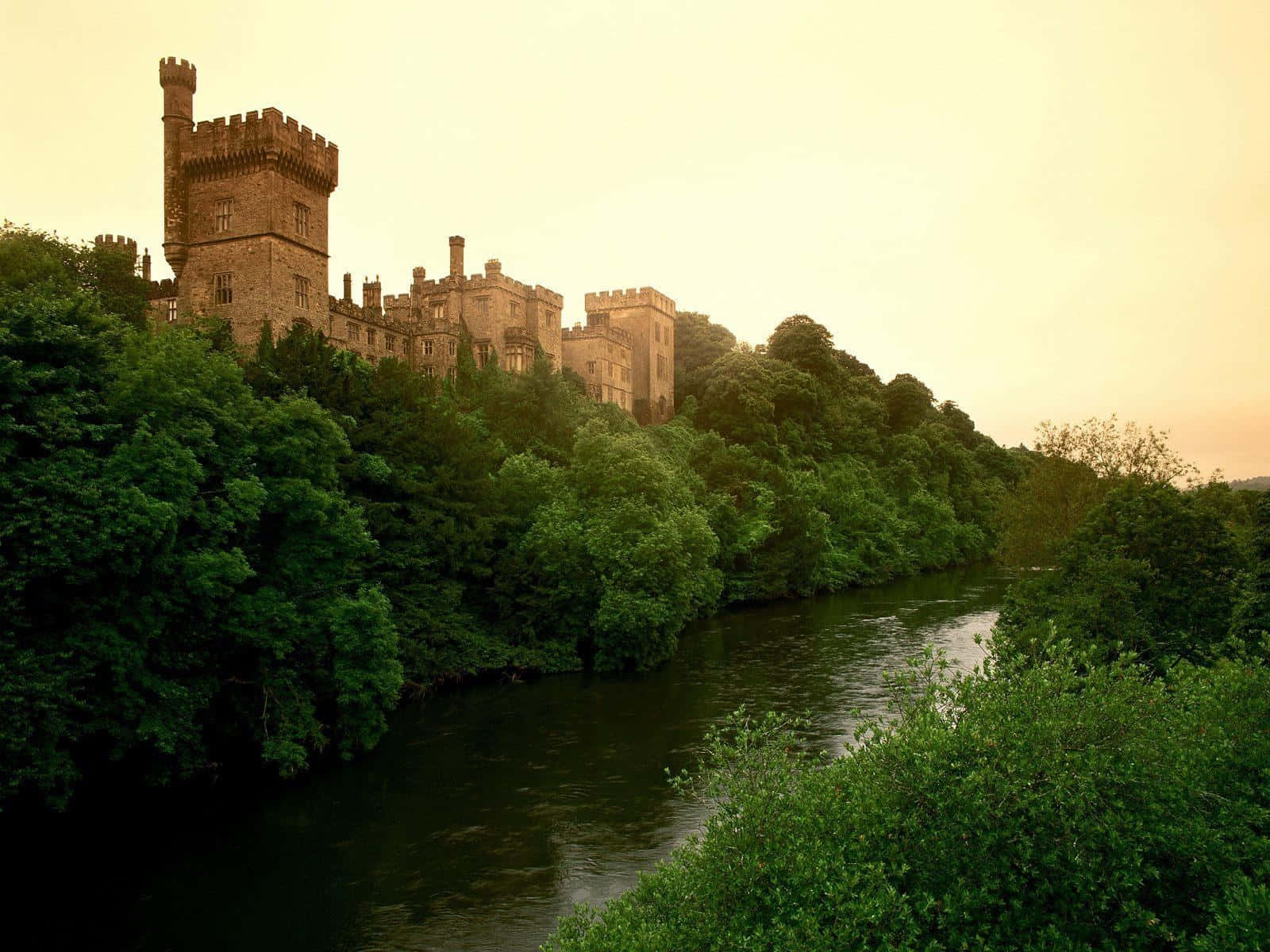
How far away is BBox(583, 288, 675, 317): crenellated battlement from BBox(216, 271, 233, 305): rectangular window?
48.8 meters

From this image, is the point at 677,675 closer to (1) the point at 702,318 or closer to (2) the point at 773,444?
(2) the point at 773,444

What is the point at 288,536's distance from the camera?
29422mm

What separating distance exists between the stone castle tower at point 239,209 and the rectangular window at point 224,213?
0.13 ft

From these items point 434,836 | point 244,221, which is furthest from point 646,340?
point 434,836

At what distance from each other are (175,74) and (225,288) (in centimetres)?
1211

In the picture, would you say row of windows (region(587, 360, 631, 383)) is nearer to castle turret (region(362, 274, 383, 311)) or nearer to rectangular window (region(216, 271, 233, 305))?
castle turret (region(362, 274, 383, 311))

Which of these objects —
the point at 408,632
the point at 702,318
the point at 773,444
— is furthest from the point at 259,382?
the point at 702,318

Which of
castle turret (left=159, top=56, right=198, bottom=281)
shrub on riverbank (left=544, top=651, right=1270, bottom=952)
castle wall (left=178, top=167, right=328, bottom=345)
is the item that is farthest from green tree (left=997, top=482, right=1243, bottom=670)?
castle turret (left=159, top=56, right=198, bottom=281)

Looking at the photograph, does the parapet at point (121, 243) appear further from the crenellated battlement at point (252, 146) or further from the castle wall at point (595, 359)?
the castle wall at point (595, 359)

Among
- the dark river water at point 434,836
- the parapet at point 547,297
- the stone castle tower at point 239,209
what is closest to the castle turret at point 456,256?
the parapet at point 547,297

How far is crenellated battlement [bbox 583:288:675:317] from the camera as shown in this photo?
90875 mm

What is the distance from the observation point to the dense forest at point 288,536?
21.7 meters

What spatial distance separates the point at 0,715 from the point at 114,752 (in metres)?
3.68

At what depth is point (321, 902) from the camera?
20141 mm
